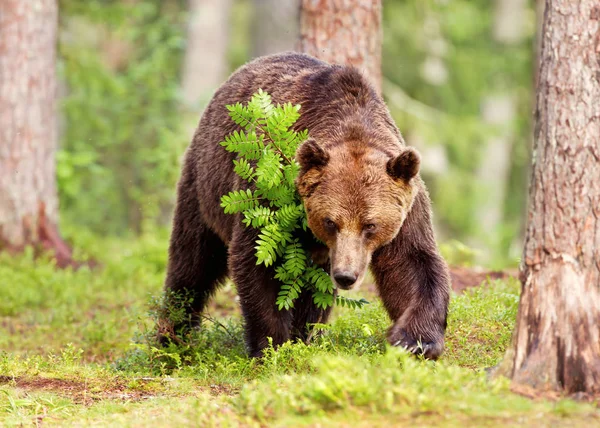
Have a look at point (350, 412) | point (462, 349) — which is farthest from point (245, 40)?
point (350, 412)

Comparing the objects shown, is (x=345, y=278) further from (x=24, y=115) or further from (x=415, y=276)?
(x=24, y=115)

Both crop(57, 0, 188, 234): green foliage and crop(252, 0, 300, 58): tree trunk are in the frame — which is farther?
crop(252, 0, 300, 58): tree trunk

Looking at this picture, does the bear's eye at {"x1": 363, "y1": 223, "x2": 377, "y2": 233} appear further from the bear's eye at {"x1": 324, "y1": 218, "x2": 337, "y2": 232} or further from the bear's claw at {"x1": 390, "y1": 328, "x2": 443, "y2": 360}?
the bear's claw at {"x1": 390, "y1": 328, "x2": 443, "y2": 360}

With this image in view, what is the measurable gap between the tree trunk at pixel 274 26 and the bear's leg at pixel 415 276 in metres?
11.7

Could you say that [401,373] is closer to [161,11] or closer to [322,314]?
[322,314]

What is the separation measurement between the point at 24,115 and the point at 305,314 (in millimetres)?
5623

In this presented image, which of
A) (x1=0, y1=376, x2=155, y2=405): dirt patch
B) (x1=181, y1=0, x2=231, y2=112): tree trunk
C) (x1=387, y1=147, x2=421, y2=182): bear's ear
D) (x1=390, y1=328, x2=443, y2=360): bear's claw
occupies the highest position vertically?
(x1=181, y1=0, x2=231, y2=112): tree trunk

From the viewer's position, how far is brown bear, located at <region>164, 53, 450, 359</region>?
18.8 feet

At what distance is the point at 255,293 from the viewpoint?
6441 millimetres

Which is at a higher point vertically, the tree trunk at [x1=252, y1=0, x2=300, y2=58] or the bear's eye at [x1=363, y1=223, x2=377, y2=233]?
the tree trunk at [x1=252, y1=0, x2=300, y2=58]

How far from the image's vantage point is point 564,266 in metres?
4.77

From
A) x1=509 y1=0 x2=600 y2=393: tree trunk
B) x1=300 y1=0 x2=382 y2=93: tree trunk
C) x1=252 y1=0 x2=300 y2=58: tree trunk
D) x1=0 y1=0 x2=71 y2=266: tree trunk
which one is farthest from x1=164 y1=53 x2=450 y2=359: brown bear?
x1=252 y1=0 x2=300 y2=58: tree trunk

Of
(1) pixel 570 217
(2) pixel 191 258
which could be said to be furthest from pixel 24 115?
(1) pixel 570 217

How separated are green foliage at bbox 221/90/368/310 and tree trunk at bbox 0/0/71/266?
5.67 metres
